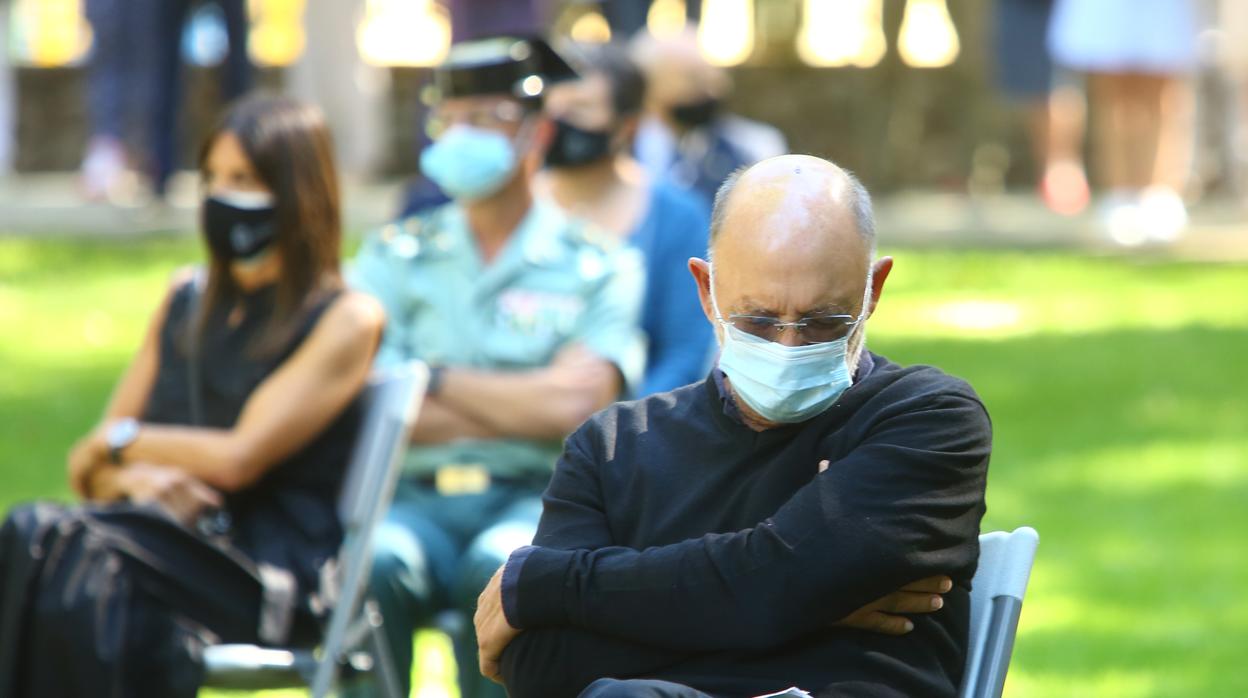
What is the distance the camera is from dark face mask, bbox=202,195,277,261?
5.02 meters

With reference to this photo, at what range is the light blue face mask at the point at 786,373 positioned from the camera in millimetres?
3219

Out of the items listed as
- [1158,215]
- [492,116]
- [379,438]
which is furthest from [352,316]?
[1158,215]

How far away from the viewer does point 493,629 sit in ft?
11.0

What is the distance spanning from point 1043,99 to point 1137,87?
2.03 m

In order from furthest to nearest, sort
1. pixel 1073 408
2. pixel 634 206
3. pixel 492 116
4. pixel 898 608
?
pixel 1073 408, pixel 634 206, pixel 492 116, pixel 898 608

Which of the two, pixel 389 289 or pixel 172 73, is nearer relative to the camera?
pixel 389 289

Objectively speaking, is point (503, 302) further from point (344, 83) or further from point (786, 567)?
point (344, 83)

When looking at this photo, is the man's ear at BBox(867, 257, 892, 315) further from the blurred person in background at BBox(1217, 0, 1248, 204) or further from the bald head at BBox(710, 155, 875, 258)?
the blurred person in background at BBox(1217, 0, 1248, 204)

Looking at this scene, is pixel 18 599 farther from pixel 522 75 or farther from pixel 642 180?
pixel 642 180

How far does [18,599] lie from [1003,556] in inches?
82.7

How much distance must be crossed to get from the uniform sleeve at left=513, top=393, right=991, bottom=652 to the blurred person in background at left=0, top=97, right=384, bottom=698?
4.92 feet

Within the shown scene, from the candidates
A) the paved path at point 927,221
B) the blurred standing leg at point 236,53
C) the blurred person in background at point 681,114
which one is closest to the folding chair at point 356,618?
the blurred person in background at point 681,114

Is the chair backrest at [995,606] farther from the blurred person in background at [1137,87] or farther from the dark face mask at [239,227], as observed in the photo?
the blurred person in background at [1137,87]

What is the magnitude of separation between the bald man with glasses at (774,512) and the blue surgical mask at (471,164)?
206cm
